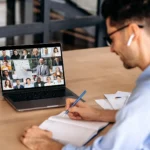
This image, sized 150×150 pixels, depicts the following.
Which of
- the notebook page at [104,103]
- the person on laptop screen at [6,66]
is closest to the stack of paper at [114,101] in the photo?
the notebook page at [104,103]

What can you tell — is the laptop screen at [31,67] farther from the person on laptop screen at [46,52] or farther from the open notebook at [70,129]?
the open notebook at [70,129]

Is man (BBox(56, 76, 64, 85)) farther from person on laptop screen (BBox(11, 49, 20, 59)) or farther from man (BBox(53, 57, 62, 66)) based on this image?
person on laptop screen (BBox(11, 49, 20, 59))

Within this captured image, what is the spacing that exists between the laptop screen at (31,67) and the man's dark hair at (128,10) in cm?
61

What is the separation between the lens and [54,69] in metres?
1.82

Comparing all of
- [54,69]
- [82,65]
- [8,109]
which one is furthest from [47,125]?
[82,65]

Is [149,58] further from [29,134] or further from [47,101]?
[47,101]

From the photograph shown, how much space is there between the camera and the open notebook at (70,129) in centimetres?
141

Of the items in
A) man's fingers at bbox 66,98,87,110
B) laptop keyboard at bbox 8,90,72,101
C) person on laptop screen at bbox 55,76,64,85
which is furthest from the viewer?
person on laptop screen at bbox 55,76,64,85

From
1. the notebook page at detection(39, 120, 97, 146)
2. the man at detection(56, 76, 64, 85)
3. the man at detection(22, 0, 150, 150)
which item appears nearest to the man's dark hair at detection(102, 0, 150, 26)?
the man at detection(22, 0, 150, 150)

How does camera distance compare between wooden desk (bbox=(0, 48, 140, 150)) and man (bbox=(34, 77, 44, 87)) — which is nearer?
wooden desk (bbox=(0, 48, 140, 150))

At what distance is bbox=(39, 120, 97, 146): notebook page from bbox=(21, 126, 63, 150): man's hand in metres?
0.04

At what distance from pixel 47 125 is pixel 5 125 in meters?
0.16

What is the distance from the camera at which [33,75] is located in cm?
178

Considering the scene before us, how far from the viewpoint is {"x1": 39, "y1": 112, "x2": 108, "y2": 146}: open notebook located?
4.62 feet
